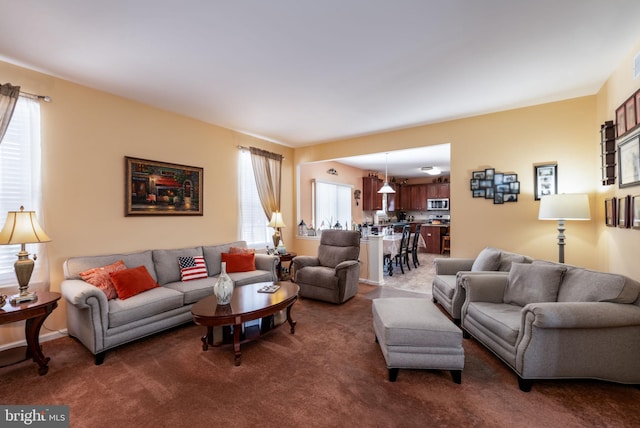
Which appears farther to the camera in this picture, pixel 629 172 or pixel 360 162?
pixel 360 162

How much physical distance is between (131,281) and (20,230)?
39.0 inches

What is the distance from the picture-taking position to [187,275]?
11.9 feet

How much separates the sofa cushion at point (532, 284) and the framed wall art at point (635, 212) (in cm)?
68

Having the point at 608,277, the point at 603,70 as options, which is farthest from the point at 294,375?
the point at 603,70

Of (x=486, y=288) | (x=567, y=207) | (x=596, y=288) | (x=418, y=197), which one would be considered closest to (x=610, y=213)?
(x=567, y=207)

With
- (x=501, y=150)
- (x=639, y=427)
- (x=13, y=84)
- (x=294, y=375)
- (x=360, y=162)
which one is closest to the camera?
(x=639, y=427)

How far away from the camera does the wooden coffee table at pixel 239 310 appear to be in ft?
7.98

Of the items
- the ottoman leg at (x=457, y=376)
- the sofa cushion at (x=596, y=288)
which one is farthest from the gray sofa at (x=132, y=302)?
the sofa cushion at (x=596, y=288)

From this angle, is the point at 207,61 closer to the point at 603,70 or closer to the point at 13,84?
the point at 13,84

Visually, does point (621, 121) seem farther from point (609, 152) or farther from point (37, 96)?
point (37, 96)

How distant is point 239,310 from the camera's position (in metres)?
2.54

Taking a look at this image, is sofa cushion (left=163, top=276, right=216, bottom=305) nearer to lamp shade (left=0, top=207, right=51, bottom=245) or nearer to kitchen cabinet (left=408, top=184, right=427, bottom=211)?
lamp shade (left=0, top=207, right=51, bottom=245)

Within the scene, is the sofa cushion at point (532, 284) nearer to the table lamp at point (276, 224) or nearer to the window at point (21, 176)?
the table lamp at point (276, 224)

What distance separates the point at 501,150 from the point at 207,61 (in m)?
3.94
